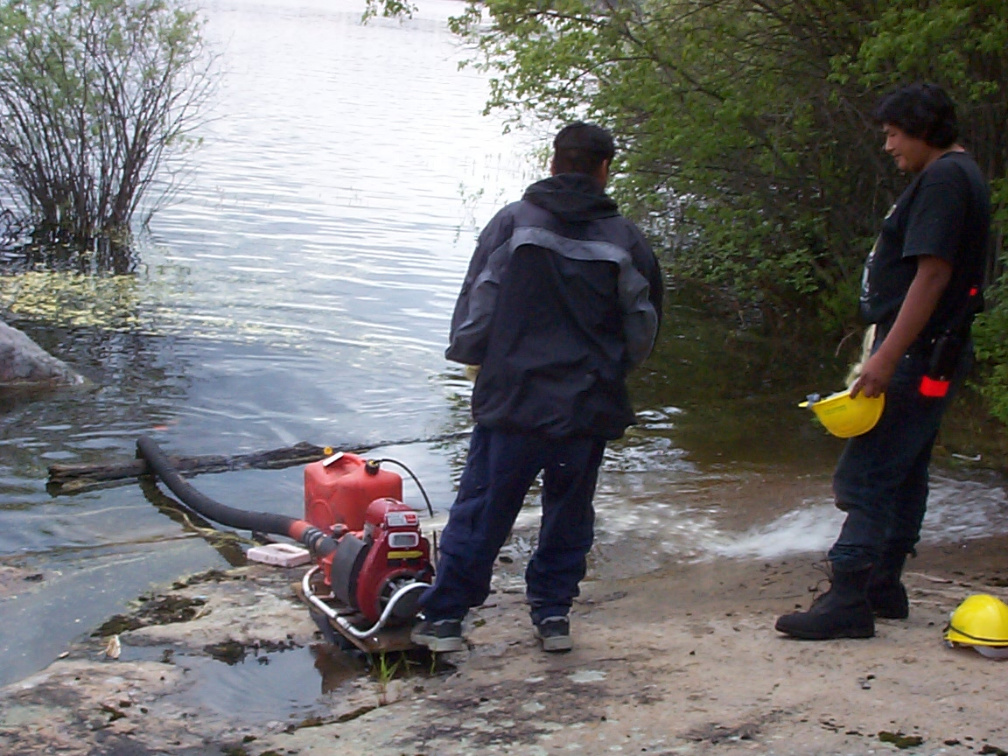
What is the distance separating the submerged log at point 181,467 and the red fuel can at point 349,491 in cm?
132

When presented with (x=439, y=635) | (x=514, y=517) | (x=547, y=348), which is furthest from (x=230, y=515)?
(x=547, y=348)

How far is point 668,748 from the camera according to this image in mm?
3457

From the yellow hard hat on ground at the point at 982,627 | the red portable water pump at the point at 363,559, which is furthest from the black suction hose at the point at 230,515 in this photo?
the yellow hard hat on ground at the point at 982,627

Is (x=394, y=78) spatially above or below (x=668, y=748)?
above

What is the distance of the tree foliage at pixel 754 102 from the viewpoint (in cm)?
945

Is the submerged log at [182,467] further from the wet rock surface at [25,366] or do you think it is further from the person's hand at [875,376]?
the person's hand at [875,376]

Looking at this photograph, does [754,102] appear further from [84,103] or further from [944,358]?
[84,103]

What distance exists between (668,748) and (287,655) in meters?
1.79

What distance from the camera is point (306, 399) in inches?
392

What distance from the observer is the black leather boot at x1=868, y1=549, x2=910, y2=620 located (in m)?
4.53

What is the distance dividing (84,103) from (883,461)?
1334cm

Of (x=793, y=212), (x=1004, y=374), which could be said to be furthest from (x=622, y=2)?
(x=1004, y=374)

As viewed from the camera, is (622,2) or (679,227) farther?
(679,227)

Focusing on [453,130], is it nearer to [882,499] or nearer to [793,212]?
[793,212]
